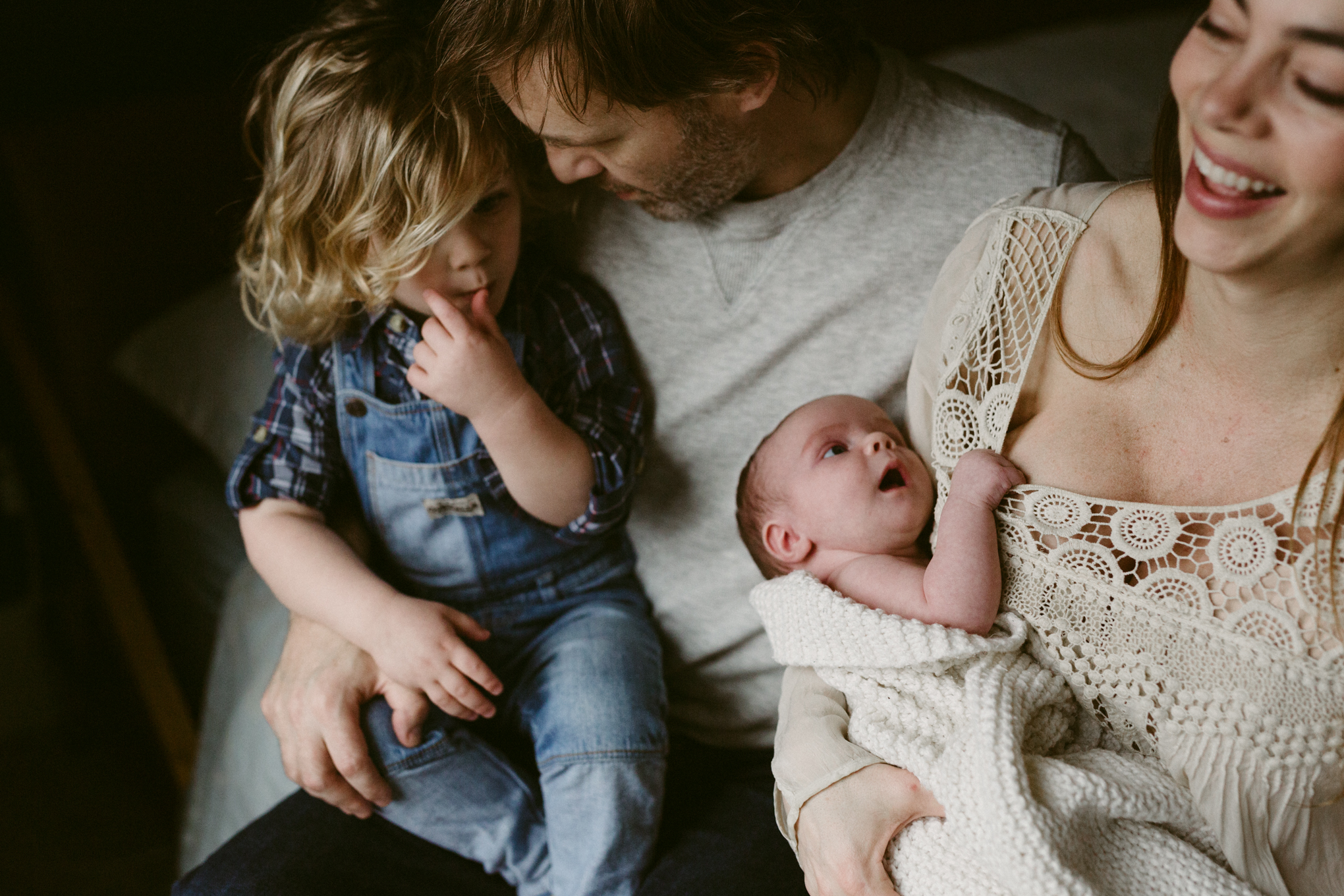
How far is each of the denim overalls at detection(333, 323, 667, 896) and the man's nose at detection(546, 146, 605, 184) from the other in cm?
22

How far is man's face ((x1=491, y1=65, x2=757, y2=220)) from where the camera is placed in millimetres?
973

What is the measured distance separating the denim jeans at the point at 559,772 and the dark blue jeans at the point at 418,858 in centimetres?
3

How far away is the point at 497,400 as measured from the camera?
1038 mm

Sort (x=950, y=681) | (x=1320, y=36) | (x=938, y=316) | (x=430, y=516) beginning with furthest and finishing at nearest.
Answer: (x=430, y=516)
(x=938, y=316)
(x=950, y=681)
(x=1320, y=36)

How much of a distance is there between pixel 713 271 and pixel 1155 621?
62cm

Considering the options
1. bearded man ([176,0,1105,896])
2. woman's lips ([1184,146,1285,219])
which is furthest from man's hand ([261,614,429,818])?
woman's lips ([1184,146,1285,219])

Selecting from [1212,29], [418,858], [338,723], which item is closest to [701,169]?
[1212,29]

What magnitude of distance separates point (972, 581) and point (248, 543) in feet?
2.71

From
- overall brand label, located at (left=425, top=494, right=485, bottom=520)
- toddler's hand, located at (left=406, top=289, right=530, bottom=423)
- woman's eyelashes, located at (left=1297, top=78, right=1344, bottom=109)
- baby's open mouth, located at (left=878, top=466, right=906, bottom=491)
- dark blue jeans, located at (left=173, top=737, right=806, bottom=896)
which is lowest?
dark blue jeans, located at (left=173, top=737, right=806, bottom=896)

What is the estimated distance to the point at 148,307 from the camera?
173 cm

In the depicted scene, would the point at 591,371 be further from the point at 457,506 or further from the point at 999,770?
the point at 999,770

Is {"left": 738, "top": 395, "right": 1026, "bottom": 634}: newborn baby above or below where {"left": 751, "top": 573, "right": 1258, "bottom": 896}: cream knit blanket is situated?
above

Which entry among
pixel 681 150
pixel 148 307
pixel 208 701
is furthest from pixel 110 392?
pixel 681 150

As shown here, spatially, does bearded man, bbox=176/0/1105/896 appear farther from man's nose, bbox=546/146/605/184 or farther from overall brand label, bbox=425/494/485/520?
overall brand label, bbox=425/494/485/520
